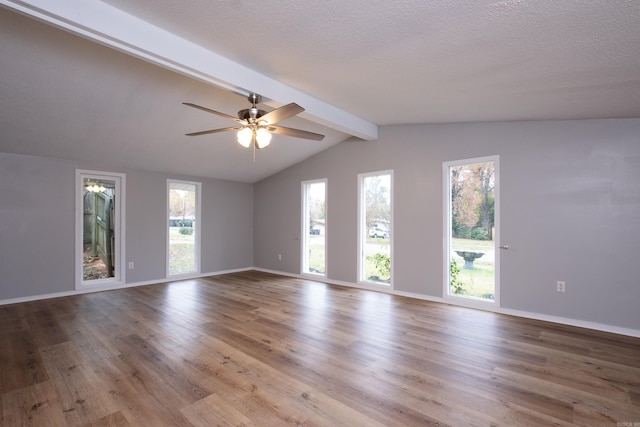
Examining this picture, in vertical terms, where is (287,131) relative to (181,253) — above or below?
above

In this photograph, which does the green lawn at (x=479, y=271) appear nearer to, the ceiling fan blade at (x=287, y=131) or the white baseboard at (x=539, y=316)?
the white baseboard at (x=539, y=316)

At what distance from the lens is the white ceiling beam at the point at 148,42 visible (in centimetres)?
196

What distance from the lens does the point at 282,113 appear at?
8.92 ft

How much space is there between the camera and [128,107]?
3.70m

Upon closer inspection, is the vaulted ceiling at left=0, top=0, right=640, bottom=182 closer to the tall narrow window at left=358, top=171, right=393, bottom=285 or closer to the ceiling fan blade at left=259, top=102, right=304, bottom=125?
the ceiling fan blade at left=259, top=102, right=304, bottom=125

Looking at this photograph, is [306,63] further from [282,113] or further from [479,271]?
[479,271]

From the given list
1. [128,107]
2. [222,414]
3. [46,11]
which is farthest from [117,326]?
[46,11]

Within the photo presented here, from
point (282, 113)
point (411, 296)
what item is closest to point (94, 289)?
point (282, 113)

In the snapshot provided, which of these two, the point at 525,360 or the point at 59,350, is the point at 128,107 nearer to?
the point at 59,350

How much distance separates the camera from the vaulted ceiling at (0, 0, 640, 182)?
1.85m

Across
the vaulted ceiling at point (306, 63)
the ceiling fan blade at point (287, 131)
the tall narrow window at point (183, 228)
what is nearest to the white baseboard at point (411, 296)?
the tall narrow window at point (183, 228)

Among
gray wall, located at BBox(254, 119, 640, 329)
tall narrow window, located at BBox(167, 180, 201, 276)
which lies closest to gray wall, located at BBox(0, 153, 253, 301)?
tall narrow window, located at BBox(167, 180, 201, 276)

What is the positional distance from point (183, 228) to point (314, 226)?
Answer: 9.06 ft

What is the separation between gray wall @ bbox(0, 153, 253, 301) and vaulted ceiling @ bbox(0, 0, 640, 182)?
436mm
